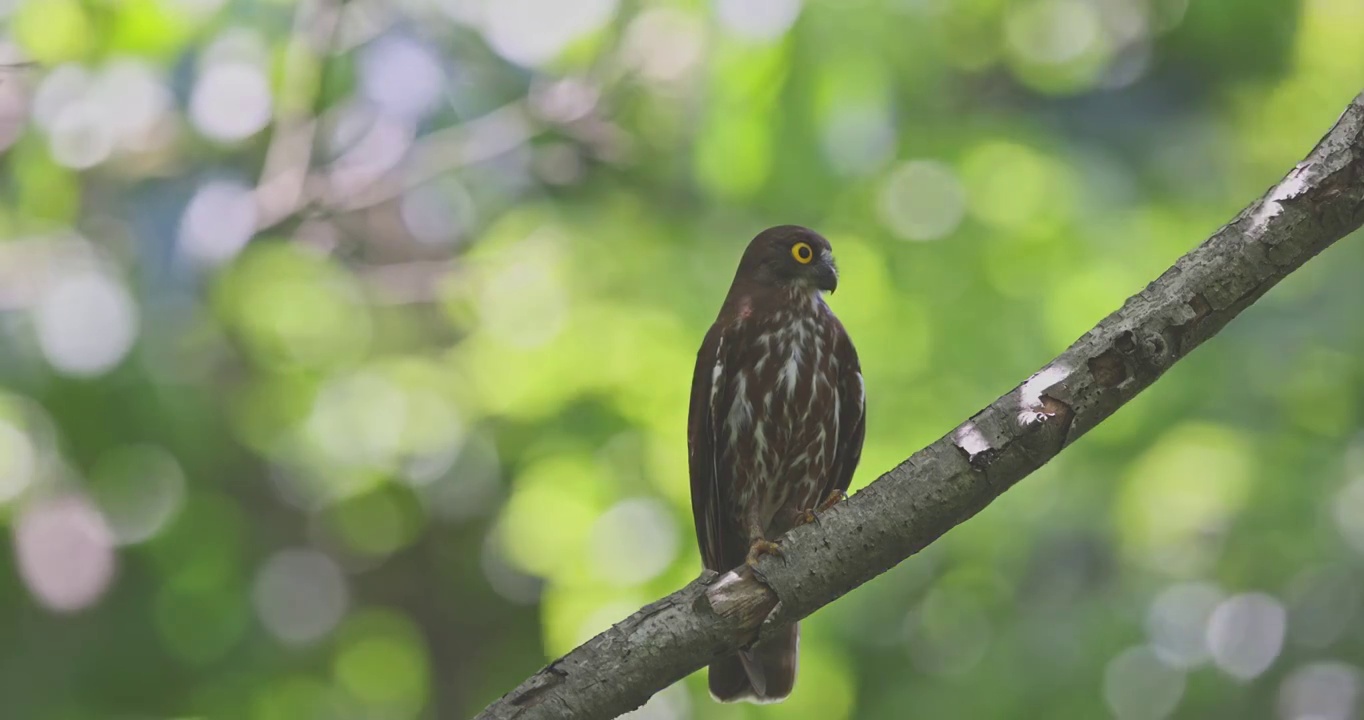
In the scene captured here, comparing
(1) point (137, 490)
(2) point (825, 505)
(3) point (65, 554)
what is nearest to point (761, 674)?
(2) point (825, 505)

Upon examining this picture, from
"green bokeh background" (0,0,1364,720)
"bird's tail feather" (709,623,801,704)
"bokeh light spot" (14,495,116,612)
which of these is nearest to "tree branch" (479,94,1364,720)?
Answer: "bird's tail feather" (709,623,801,704)

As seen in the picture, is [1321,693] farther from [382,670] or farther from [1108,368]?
[382,670]

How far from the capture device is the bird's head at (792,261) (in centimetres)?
569

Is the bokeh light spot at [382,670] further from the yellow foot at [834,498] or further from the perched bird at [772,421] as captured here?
the yellow foot at [834,498]

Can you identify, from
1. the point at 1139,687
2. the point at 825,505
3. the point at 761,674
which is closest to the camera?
the point at 825,505

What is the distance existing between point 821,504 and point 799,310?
793mm

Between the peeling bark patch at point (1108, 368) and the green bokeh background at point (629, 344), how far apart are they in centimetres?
333

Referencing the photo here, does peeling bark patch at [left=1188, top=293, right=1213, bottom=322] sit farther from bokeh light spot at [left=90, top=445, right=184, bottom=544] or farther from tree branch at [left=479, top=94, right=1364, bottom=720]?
bokeh light spot at [left=90, top=445, right=184, bottom=544]

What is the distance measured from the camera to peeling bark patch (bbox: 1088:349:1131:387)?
11.5ft

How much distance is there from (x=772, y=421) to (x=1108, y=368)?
2043mm

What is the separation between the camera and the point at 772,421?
17.7 feet

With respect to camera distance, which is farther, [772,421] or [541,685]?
[772,421]

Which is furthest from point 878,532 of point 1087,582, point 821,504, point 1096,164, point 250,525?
point 250,525

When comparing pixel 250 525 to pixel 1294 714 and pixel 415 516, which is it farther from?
pixel 1294 714
